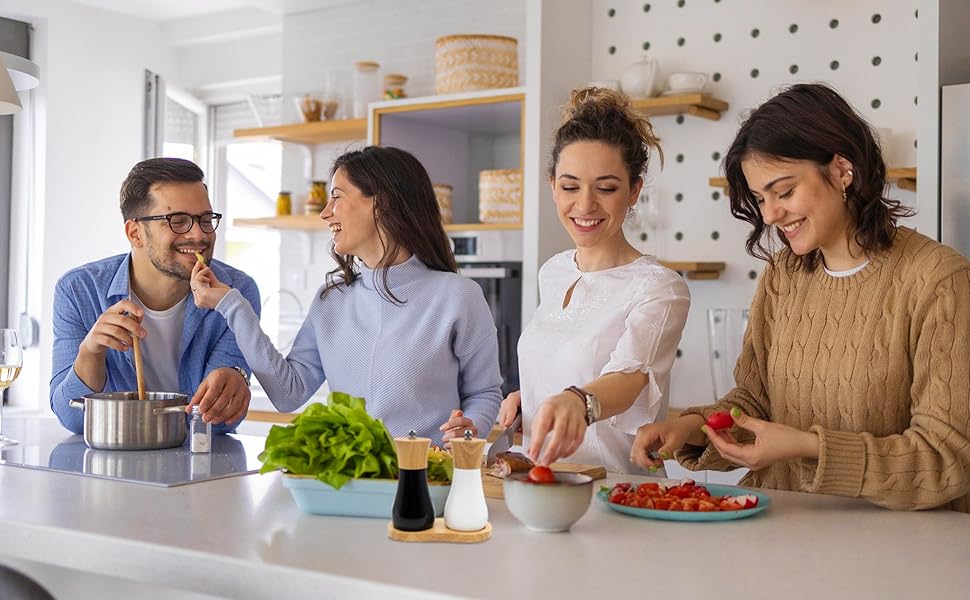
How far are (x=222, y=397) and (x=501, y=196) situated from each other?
2157 mm

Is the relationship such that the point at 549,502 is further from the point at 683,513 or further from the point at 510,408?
the point at 510,408

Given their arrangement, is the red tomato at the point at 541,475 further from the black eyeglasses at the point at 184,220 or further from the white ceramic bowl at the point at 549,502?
the black eyeglasses at the point at 184,220

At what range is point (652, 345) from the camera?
196cm

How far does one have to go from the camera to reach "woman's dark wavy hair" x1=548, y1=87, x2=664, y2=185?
7.02ft

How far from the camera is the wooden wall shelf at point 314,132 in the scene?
4949 mm

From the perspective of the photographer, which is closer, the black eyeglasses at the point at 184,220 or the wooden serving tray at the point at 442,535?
the wooden serving tray at the point at 442,535

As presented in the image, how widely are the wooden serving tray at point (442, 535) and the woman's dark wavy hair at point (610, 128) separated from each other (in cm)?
96

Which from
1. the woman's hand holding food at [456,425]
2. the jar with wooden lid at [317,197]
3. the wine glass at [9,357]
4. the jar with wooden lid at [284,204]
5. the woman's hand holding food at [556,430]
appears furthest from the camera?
the jar with wooden lid at [284,204]

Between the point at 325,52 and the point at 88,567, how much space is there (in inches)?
169

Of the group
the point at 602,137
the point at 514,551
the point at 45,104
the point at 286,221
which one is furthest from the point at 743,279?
the point at 45,104

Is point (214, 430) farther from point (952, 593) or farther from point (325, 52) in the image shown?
point (325, 52)

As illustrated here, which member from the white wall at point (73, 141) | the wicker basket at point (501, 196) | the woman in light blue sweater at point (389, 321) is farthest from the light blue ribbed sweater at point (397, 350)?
the white wall at point (73, 141)

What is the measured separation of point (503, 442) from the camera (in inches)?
79.2

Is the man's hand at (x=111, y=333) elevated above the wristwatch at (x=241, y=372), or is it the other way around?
the man's hand at (x=111, y=333)
